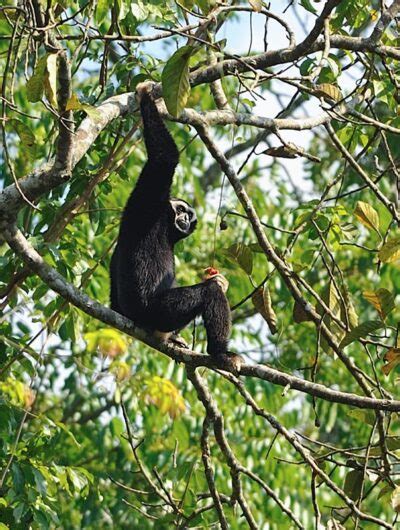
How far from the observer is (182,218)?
6074mm

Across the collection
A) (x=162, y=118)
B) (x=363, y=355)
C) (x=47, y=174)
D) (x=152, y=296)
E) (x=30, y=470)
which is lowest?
(x=30, y=470)

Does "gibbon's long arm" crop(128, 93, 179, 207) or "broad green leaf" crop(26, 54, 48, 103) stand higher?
"gibbon's long arm" crop(128, 93, 179, 207)

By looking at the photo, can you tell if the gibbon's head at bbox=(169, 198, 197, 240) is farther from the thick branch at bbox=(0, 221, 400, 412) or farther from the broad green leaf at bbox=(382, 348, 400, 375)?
the broad green leaf at bbox=(382, 348, 400, 375)

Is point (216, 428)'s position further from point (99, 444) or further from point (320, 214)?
point (99, 444)

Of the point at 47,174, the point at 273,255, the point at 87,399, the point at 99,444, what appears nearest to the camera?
the point at 47,174

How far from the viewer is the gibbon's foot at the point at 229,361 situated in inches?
165

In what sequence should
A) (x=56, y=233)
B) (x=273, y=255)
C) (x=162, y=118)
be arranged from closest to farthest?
1. (x=273, y=255)
2. (x=162, y=118)
3. (x=56, y=233)

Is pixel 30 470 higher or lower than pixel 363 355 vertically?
lower

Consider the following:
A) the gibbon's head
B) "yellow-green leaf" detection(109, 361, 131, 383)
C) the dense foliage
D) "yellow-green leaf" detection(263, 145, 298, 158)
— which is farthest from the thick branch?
the gibbon's head

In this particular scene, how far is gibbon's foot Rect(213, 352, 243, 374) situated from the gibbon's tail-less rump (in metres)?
0.03

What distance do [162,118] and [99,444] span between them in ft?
16.1

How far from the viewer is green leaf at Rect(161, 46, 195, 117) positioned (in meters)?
3.40

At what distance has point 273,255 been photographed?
4270mm

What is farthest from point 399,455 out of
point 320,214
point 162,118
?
point 162,118
